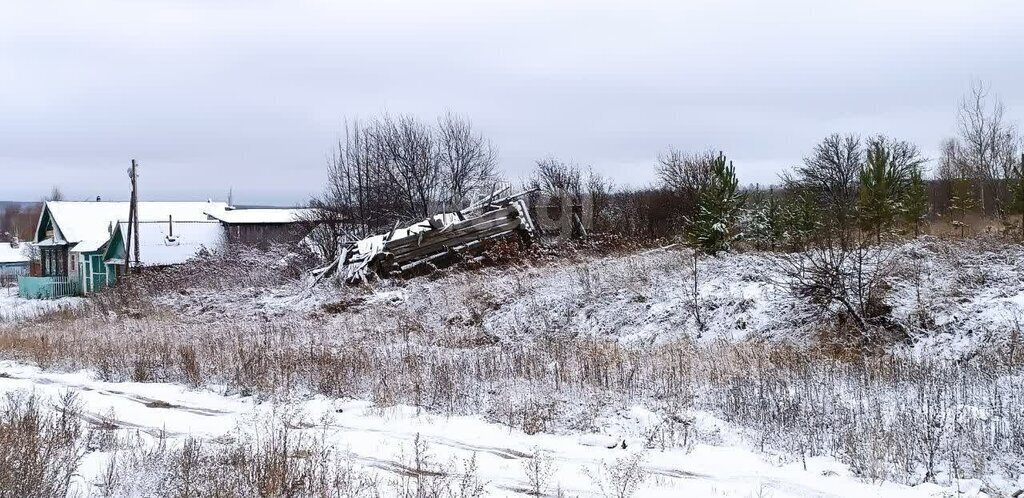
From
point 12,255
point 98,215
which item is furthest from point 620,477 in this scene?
point 12,255

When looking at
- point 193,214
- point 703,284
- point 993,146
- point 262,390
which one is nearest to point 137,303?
point 262,390

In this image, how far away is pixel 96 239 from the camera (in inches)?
1839

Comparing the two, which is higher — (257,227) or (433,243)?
(257,227)

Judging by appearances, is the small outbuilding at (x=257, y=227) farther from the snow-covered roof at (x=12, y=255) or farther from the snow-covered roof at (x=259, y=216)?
the snow-covered roof at (x=12, y=255)

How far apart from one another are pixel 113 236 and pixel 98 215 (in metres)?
6.98

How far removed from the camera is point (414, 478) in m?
6.73

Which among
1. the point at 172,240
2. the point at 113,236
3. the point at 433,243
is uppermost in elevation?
the point at 113,236

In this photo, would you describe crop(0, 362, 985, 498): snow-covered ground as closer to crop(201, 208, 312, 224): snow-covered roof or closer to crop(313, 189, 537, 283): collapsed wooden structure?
crop(313, 189, 537, 283): collapsed wooden structure

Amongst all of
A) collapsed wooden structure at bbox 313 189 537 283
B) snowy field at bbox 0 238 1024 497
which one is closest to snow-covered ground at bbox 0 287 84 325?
collapsed wooden structure at bbox 313 189 537 283

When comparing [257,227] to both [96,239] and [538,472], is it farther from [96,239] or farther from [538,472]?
[538,472]

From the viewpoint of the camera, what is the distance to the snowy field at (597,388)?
6.69 metres

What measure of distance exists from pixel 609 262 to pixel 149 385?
10.7 m

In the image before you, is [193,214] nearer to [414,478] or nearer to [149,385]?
[149,385]

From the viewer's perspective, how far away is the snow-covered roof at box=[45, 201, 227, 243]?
155ft
